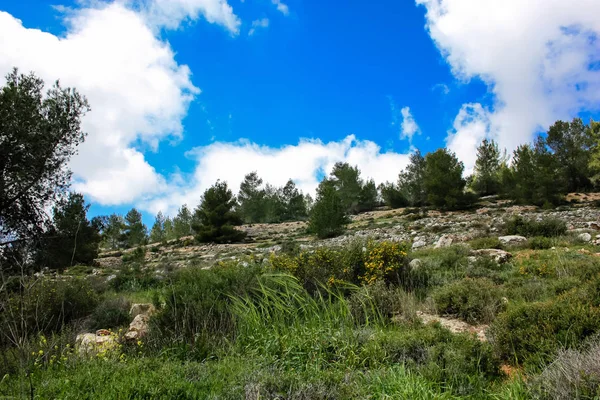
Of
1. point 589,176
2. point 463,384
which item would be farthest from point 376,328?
point 589,176

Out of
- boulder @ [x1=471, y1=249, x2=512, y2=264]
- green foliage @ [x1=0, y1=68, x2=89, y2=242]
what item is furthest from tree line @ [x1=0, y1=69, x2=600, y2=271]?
boulder @ [x1=471, y1=249, x2=512, y2=264]

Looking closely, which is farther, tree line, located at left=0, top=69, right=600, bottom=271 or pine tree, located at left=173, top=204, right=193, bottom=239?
pine tree, located at left=173, top=204, right=193, bottom=239

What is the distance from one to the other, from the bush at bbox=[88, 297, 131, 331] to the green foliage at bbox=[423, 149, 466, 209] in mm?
36935

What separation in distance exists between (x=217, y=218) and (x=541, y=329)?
35.7 m

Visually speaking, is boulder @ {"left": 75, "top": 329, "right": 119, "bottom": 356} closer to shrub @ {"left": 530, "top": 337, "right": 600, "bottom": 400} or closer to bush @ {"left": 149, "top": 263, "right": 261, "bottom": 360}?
bush @ {"left": 149, "top": 263, "right": 261, "bottom": 360}

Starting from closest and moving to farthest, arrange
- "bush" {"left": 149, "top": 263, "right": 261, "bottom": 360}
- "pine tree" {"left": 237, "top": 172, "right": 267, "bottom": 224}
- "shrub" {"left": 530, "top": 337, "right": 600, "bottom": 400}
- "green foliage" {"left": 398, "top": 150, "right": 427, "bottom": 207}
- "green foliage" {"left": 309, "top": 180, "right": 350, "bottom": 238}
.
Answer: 1. "shrub" {"left": 530, "top": 337, "right": 600, "bottom": 400}
2. "bush" {"left": 149, "top": 263, "right": 261, "bottom": 360}
3. "green foliage" {"left": 309, "top": 180, "right": 350, "bottom": 238}
4. "green foliage" {"left": 398, "top": 150, "right": 427, "bottom": 207}
5. "pine tree" {"left": 237, "top": 172, "right": 267, "bottom": 224}

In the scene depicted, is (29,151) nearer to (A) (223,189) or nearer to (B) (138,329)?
(B) (138,329)

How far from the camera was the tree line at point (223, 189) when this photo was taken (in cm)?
1389

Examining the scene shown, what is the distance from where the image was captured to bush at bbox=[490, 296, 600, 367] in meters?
4.03

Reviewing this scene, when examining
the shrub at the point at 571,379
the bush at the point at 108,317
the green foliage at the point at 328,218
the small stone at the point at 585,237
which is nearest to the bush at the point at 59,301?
the bush at the point at 108,317

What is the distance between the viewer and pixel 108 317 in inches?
301

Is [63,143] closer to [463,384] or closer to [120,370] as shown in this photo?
[120,370]

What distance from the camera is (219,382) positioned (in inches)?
139

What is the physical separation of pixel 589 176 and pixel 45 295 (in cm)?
5399
